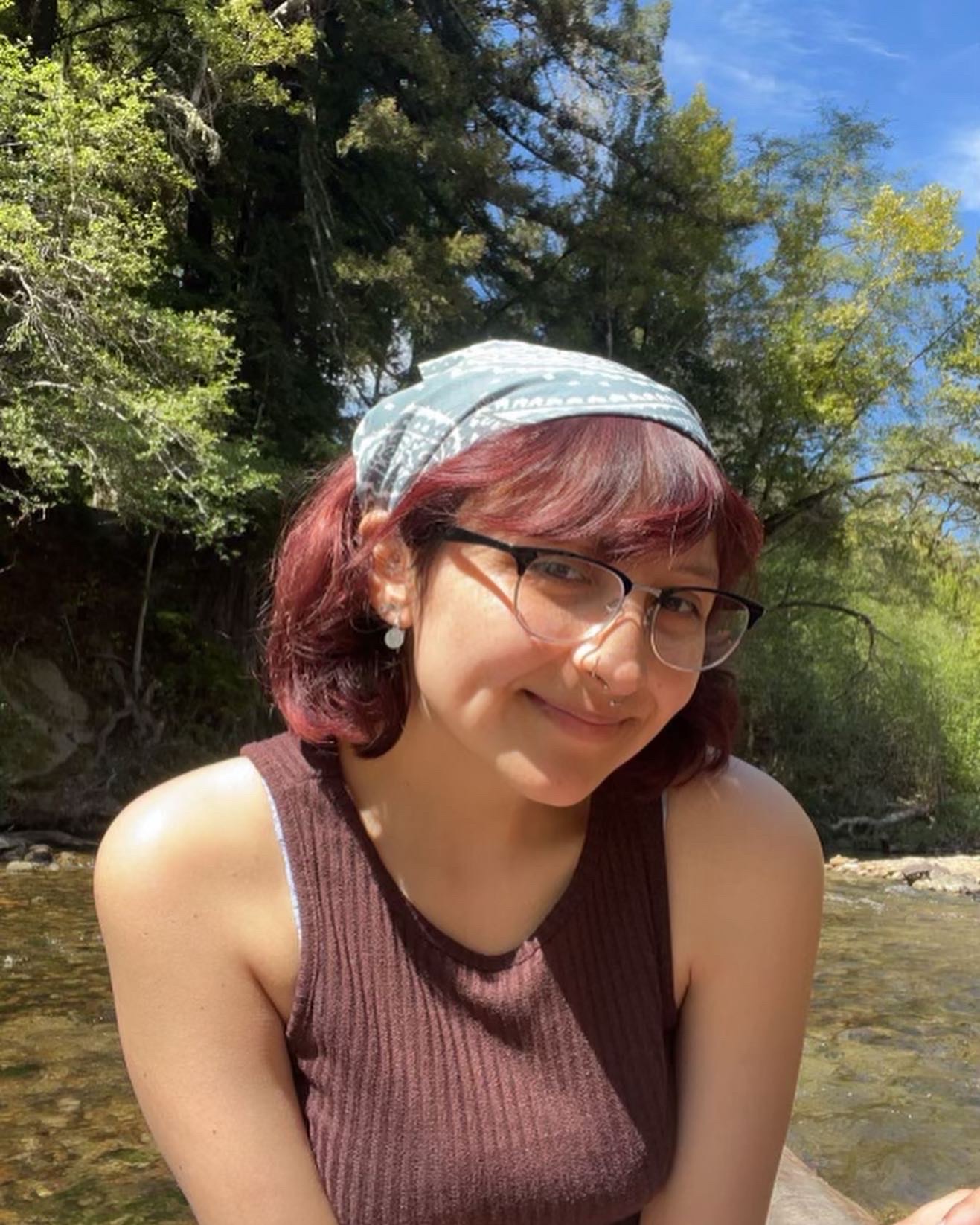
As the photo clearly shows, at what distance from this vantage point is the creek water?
303 centimetres

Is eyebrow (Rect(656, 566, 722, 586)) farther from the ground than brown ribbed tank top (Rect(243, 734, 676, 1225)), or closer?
farther from the ground

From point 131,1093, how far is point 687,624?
3252 mm

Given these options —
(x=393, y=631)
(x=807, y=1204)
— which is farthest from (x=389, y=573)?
(x=807, y=1204)

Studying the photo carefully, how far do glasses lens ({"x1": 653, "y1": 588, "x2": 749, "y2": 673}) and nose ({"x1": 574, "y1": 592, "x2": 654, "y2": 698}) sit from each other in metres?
0.01

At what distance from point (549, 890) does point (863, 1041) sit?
432 centimetres

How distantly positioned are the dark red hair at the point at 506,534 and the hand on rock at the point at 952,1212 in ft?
1.43

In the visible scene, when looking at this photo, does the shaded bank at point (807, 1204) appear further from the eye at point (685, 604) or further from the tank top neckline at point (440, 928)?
the eye at point (685, 604)

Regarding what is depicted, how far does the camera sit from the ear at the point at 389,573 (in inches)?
41.4

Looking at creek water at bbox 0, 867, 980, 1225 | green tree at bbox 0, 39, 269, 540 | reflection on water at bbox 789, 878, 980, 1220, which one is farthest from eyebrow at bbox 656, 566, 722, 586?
green tree at bbox 0, 39, 269, 540

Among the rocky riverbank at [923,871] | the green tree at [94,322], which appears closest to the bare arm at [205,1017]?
the green tree at [94,322]

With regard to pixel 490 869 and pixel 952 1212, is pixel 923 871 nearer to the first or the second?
pixel 952 1212

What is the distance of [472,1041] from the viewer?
1049mm

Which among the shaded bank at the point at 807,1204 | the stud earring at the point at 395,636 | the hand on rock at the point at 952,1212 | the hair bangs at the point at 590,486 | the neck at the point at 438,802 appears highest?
the hair bangs at the point at 590,486

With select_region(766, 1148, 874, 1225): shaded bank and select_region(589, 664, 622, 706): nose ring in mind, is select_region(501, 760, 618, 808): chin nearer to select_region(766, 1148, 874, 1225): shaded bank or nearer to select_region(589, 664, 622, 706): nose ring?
select_region(589, 664, 622, 706): nose ring
